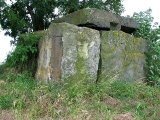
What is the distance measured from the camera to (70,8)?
9039 mm

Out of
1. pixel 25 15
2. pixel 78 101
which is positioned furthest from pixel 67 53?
pixel 25 15

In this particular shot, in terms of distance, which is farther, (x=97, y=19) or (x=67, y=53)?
(x=97, y=19)

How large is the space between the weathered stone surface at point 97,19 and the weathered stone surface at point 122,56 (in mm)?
282

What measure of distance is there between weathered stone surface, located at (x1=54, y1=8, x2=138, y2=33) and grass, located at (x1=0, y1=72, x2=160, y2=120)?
1346 millimetres

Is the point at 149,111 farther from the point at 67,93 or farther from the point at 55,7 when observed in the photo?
the point at 55,7

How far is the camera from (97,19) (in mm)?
5672

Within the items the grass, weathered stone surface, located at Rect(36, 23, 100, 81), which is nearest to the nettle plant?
the grass

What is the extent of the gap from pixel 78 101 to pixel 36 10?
6.35 metres

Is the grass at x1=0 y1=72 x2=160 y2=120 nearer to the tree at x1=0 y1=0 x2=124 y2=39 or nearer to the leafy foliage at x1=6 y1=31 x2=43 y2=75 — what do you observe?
the leafy foliage at x1=6 y1=31 x2=43 y2=75

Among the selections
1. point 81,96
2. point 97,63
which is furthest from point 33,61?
point 81,96

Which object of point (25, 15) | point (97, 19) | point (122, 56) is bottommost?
point (122, 56)

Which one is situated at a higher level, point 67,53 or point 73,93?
point 67,53

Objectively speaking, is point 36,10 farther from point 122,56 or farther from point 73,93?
point 73,93

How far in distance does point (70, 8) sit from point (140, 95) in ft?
16.4
